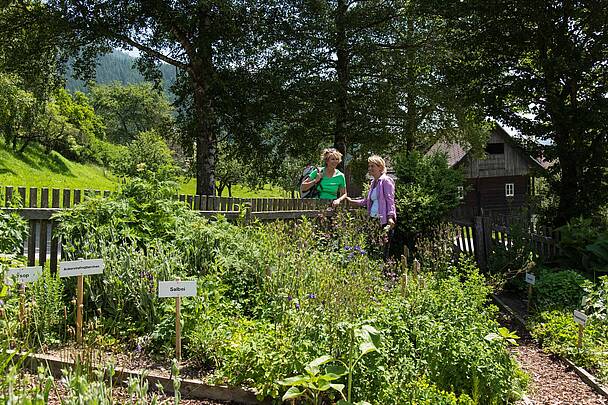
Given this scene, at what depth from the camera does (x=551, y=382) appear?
4.20 meters

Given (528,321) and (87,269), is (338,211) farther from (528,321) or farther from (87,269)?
(87,269)

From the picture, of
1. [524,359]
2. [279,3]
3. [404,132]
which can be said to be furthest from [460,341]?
[404,132]

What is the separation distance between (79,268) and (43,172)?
27603mm

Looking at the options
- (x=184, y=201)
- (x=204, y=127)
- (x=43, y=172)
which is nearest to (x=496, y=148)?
(x=204, y=127)

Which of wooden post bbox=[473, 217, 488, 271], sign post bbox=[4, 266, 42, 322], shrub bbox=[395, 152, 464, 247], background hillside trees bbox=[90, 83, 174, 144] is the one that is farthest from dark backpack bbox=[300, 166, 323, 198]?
background hillside trees bbox=[90, 83, 174, 144]

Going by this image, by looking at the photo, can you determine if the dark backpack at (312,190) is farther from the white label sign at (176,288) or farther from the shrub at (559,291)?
the white label sign at (176,288)

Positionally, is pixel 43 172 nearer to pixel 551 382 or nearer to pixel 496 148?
pixel 496 148

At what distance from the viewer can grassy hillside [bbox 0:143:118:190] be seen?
24781mm

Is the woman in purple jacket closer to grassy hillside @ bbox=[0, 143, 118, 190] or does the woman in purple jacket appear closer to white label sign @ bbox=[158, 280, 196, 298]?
white label sign @ bbox=[158, 280, 196, 298]

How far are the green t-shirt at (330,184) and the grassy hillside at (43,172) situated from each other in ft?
55.3

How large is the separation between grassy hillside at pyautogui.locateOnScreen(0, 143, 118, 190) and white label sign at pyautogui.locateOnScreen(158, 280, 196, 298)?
791 inches

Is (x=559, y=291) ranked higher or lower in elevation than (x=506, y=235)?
lower

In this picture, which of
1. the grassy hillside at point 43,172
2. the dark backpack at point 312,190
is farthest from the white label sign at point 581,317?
the grassy hillside at point 43,172

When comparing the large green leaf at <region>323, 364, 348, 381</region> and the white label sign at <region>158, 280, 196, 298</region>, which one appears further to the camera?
the white label sign at <region>158, 280, 196, 298</region>
